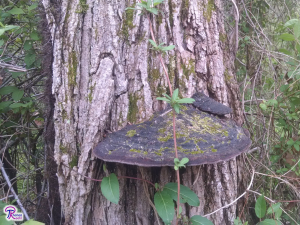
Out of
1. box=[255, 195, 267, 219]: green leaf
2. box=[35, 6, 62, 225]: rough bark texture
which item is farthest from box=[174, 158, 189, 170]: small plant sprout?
box=[35, 6, 62, 225]: rough bark texture

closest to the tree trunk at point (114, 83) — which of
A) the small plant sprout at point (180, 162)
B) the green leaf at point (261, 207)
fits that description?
the green leaf at point (261, 207)

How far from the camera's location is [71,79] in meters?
1.56

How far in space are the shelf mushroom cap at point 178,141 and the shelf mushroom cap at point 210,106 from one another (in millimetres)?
36

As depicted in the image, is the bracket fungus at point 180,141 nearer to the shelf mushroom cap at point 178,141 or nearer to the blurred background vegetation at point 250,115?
the shelf mushroom cap at point 178,141

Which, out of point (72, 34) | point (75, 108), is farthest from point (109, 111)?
point (72, 34)

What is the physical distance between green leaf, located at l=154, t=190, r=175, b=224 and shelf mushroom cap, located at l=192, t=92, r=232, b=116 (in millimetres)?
565

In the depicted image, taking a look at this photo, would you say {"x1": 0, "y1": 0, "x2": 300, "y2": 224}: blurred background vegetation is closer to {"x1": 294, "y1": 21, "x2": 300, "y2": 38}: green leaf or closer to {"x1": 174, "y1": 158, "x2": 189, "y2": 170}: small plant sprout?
{"x1": 294, "y1": 21, "x2": 300, "y2": 38}: green leaf

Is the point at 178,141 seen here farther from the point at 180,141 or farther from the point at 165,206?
the point at 165,206

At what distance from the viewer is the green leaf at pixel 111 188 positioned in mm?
1286

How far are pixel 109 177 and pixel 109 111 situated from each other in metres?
0.41

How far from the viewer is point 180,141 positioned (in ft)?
4.05

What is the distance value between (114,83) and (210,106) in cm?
64

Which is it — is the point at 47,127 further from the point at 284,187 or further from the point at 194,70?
the point at 284,187

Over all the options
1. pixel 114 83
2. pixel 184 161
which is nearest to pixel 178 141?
pixel 184 161
